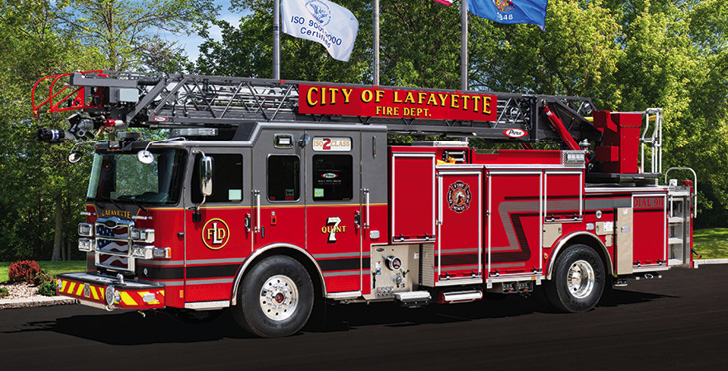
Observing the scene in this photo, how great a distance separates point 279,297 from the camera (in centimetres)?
1192

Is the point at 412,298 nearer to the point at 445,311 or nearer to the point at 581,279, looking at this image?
the point at 445,311

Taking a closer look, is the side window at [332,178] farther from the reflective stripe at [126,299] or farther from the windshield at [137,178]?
the reflective stripe at [126,299]

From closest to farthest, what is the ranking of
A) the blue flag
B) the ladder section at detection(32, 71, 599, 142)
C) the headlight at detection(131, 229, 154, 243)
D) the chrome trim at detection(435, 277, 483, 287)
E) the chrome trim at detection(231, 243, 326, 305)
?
1. the headlight at detection(131, 229, 154, 243)
2. the chrome trim at detection(231, 243, 326, 305)
3. the ladder section at detection(32, 71, 599, 142)
4. the chrome trim at detection(435, 277, 483, 287)
5. the blue flag

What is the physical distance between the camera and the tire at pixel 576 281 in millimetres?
14531

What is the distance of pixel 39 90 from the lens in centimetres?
2705

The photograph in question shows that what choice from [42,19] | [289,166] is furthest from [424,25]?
[289,166]

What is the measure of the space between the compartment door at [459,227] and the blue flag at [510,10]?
392 inches

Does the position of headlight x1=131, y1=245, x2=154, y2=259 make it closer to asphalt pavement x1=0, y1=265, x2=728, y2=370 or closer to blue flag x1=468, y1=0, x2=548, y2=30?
asphalt pavement x1=0, y1=265, x2=728, y2=370

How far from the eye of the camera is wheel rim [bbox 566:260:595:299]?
1478 centimetres

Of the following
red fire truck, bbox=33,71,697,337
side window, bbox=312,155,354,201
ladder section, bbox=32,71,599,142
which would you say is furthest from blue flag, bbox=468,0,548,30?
side window, bbox=312,155,354,201

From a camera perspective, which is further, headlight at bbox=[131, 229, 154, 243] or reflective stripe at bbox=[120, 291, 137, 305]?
headlight at bbox=[131, 229, 154, 243]

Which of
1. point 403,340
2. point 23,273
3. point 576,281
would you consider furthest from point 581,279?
point 23,273

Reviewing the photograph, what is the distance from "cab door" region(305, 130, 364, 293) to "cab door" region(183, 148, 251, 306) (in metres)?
1.00

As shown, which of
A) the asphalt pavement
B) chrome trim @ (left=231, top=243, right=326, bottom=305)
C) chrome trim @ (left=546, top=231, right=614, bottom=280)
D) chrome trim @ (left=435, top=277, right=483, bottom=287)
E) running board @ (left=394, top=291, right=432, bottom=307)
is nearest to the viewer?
the asphalt pavement
